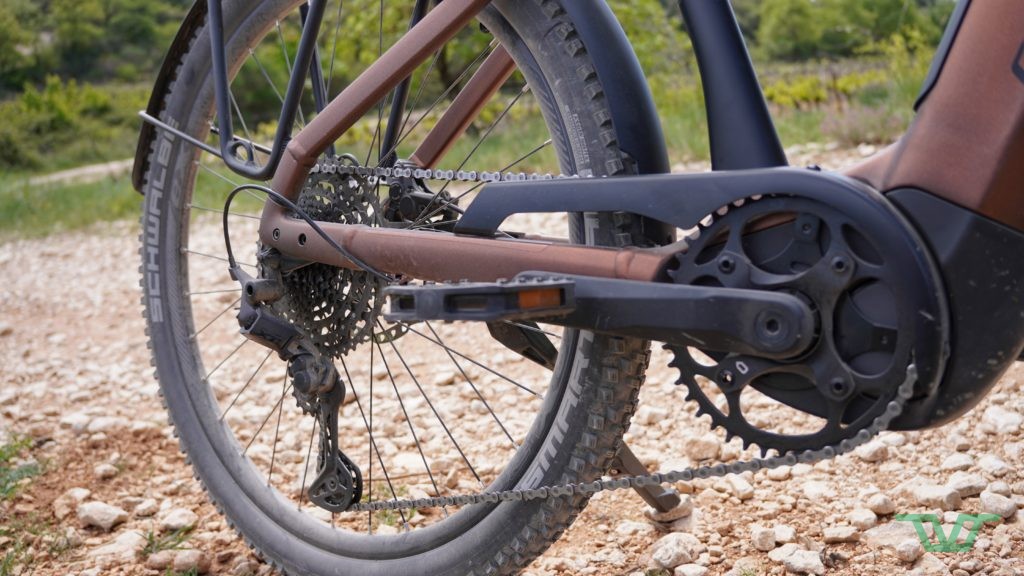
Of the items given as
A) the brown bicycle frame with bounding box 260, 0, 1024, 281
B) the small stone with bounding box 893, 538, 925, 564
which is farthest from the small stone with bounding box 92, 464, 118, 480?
the small stone with bounding box 893, 538, 925, 564

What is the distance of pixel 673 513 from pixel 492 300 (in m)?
1.04

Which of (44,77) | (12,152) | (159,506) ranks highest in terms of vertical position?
(44,77)

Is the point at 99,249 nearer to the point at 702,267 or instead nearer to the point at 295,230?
the point at 295,230

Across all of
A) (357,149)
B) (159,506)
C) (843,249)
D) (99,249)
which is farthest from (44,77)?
(843,249)

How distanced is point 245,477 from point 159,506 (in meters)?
0.64

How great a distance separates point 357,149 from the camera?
10.3m

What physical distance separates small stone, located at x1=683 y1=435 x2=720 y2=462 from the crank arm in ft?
4.11

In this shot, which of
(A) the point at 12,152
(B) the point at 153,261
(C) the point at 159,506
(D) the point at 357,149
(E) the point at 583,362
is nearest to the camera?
(E) the point at 583,362

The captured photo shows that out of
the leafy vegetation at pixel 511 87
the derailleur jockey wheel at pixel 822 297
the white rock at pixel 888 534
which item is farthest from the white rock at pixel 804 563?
the leafy vegetation at pixel 511 87

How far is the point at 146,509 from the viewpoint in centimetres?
276

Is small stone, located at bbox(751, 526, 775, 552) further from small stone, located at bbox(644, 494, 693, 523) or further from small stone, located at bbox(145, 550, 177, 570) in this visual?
small stone, located at bbox(145, 550, 177, 570)

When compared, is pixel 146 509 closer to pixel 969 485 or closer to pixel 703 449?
pixel 703 449

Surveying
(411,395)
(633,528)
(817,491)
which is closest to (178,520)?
(411,395)

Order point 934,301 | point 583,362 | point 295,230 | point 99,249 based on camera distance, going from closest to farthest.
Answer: point 934,301, point 583,362, point 295,230, point 99,249
